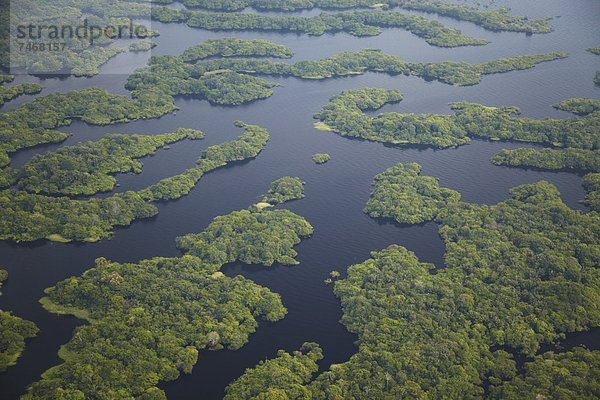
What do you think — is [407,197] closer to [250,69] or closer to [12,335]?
[12,335]

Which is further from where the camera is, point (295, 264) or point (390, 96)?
point (390, 96)

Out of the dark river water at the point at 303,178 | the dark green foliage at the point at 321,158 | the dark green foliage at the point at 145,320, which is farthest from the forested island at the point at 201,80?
the dark green foliage at the point at 145,320

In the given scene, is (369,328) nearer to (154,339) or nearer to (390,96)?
(154,339)

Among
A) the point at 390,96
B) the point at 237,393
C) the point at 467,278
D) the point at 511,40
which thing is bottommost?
the point at 237,393

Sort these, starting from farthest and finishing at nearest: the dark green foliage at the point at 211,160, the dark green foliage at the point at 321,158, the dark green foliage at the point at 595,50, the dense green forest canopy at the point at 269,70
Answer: the dark green foliage at the point at 595,50
the dense green forest canopy at the point at 269,70
the dark green foliage at the point at 321,158
the dark green foliage at the point at 211,160

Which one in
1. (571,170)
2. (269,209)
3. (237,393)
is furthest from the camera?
(571,170)

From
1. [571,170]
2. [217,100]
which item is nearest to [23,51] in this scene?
[217,100]

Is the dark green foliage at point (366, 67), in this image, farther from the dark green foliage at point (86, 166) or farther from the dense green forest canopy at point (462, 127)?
the dark green foliage at point (86, 166)
